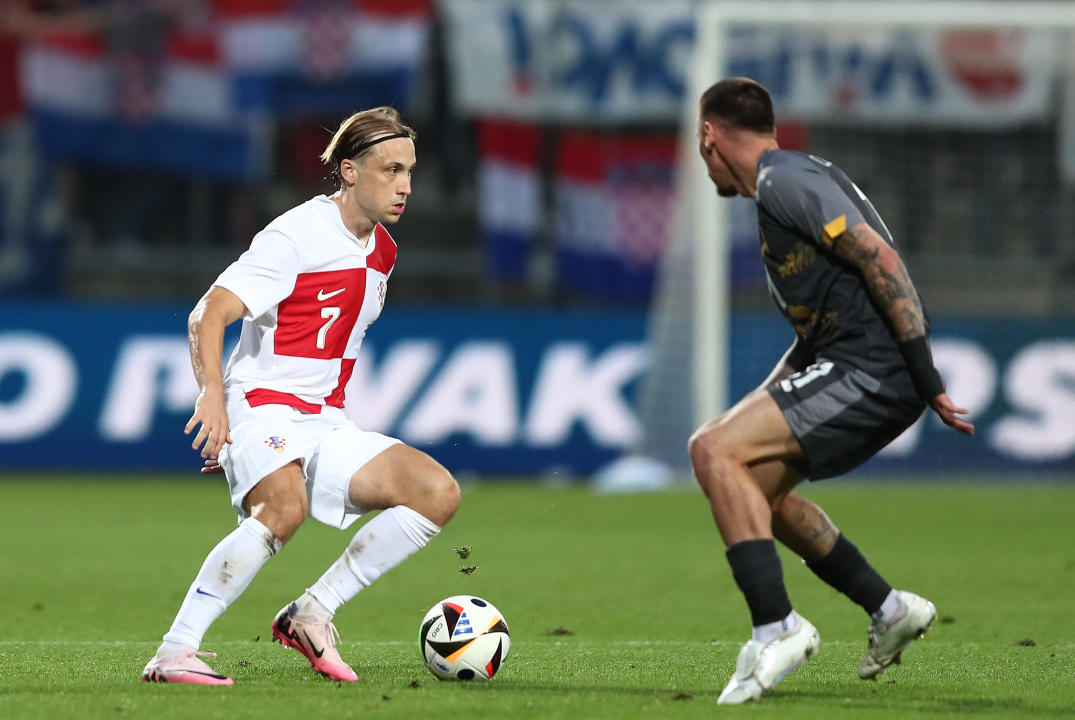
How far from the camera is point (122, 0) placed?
61.1ft

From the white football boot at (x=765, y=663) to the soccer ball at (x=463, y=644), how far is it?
0.85 m

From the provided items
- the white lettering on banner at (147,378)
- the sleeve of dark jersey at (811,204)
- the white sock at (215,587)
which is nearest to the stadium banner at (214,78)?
the white lettering on banner at (147,378)

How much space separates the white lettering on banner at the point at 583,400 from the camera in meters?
13.5

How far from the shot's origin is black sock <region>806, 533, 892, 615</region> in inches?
192

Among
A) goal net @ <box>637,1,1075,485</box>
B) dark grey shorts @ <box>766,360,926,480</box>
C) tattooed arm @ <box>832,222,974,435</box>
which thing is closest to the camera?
tattooed arm @ <box>832,222,974,435</box>

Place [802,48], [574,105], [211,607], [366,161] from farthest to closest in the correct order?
[574,105], [802,48], [366,161], [211,607]

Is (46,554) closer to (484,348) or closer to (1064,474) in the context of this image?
(484,348)

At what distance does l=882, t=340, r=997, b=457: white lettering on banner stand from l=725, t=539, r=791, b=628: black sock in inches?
359

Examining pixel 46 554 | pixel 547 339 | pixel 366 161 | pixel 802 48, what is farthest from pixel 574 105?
pixel 366 161

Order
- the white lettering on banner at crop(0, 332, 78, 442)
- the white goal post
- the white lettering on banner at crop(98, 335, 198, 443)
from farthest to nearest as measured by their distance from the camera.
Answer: the white lettering on banner at crop(98, 335, 198, 443) → the white lettering on banner at crop(0, 332, 78, 442) → the white goal post

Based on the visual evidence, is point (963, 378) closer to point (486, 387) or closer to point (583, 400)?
point (583, 400)

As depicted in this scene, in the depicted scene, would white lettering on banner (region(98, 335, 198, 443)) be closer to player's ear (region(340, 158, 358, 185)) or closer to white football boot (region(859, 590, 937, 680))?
player's ear (region(340, 158, 358, 185))

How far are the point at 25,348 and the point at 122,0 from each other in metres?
6.78

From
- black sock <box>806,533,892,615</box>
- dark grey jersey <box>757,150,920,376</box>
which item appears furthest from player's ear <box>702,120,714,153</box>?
black sock <box>806,533,892,615</box>
